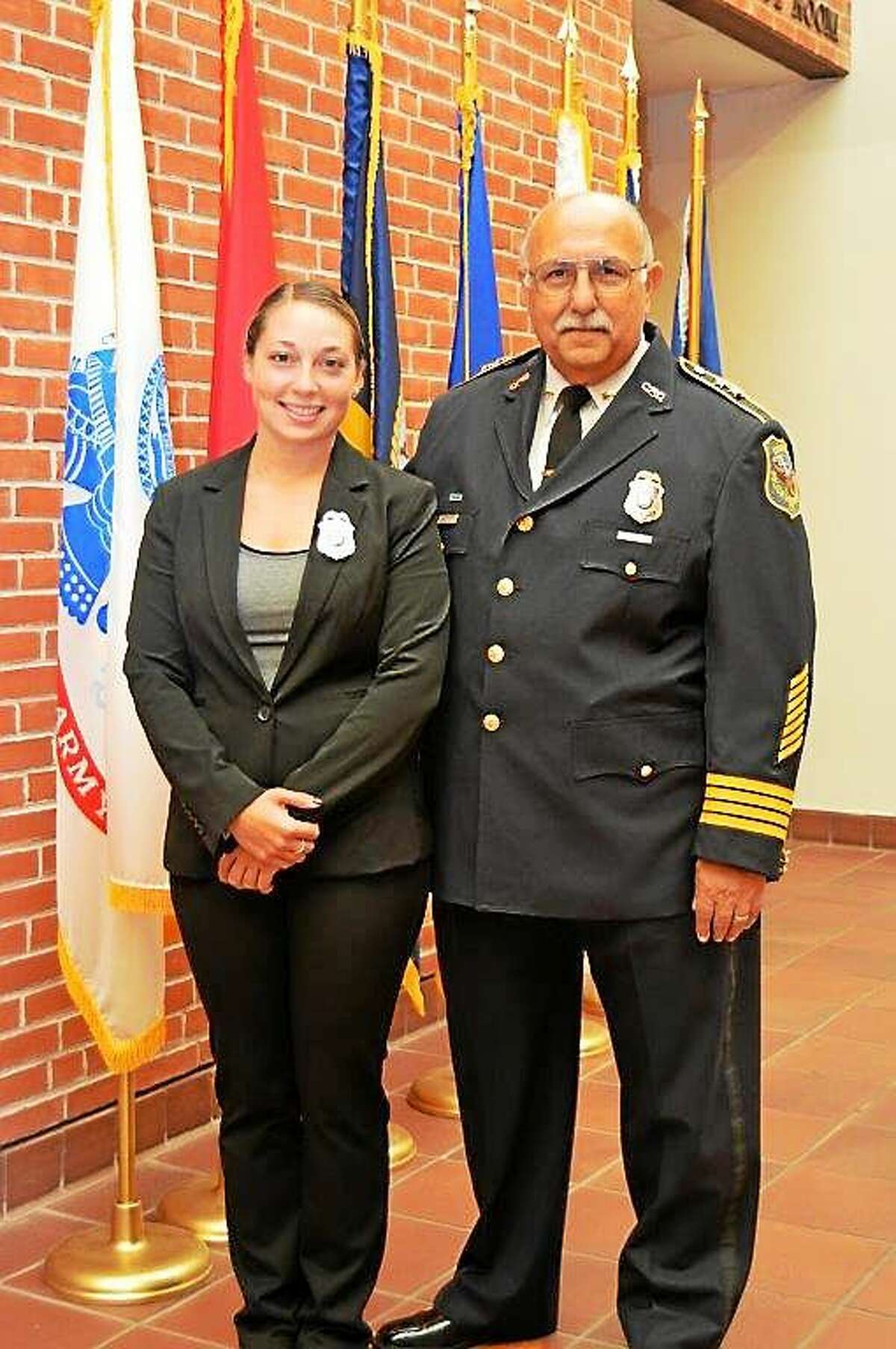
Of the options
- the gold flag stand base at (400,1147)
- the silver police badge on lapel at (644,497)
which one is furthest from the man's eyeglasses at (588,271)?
the gold flag stand base at (400,1147)

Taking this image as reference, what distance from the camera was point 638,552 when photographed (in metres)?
2.35

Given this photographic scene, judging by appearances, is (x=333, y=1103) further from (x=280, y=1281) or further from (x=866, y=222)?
(x=866, y=222)

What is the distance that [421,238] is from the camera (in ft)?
14.0

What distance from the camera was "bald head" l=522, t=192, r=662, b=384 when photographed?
2346 mm


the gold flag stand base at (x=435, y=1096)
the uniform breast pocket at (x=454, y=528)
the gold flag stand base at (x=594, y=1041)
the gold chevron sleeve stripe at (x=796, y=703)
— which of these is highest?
the uniform breast pocket at (x=454, y=528)

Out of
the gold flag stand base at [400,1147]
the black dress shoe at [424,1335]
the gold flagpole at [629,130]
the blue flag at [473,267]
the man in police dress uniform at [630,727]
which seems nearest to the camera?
the man in police dress uniform at [630,727]

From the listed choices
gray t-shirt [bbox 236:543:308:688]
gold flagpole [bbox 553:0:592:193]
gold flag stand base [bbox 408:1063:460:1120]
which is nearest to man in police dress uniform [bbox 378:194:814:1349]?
gray t-shirt [bbox 236:543:308:688]

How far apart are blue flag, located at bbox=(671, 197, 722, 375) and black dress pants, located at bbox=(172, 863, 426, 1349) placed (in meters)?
2.86

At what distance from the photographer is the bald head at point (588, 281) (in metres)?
2.35

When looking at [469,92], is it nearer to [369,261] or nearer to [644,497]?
[369,261]

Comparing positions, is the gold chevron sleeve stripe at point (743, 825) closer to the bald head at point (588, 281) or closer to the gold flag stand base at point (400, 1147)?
the bald head at point (588, 281)

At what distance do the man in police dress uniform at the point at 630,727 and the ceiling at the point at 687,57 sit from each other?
11.5 ft

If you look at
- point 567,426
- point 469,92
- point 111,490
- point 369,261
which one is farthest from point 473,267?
point 567,426

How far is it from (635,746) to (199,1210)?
1.34 metres
